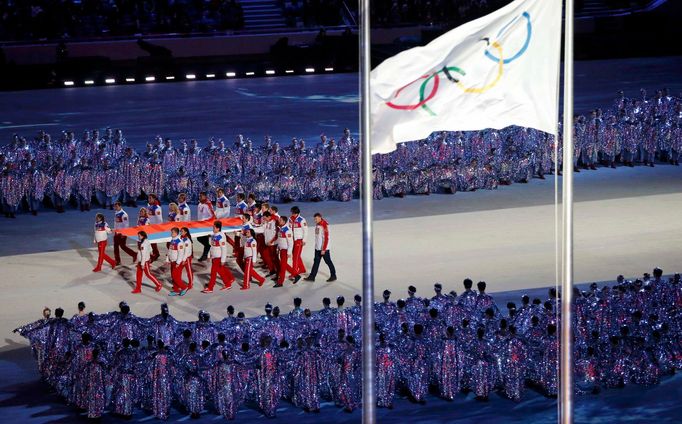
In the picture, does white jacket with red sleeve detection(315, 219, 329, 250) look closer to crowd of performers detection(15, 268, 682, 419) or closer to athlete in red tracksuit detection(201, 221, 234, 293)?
athlete in red tracksuit detection(201, 221, 234, 293)

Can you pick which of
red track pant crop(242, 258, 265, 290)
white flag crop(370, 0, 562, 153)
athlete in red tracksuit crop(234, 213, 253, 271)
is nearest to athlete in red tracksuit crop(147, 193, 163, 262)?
athlete in red tracksuit crop(234, 213, 253, 271)

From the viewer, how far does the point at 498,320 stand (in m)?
16.1

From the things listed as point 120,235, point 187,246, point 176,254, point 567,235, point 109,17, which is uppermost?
point 109,17

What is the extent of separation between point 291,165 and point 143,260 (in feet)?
22.8

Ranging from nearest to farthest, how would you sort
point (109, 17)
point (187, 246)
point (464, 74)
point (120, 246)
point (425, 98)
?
point (425, 98)
point (464, 74)
point (187, 246)
point (120, 246)
point (109, 17)

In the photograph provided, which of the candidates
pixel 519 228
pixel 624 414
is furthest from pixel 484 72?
pixel 519 228

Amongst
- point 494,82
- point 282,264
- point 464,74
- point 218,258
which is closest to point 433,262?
point 282,264

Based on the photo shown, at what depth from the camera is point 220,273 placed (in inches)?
770

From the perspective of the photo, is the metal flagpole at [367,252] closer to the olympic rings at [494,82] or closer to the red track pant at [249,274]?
the olympic rings at [494,82]

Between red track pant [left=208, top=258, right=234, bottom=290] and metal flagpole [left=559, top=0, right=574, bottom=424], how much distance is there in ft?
31.8

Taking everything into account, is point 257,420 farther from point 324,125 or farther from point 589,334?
point 324,125

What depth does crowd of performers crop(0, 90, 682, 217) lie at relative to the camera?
24562 millimetres

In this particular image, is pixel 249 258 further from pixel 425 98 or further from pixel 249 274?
pixel 425 98

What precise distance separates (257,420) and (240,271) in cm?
617
